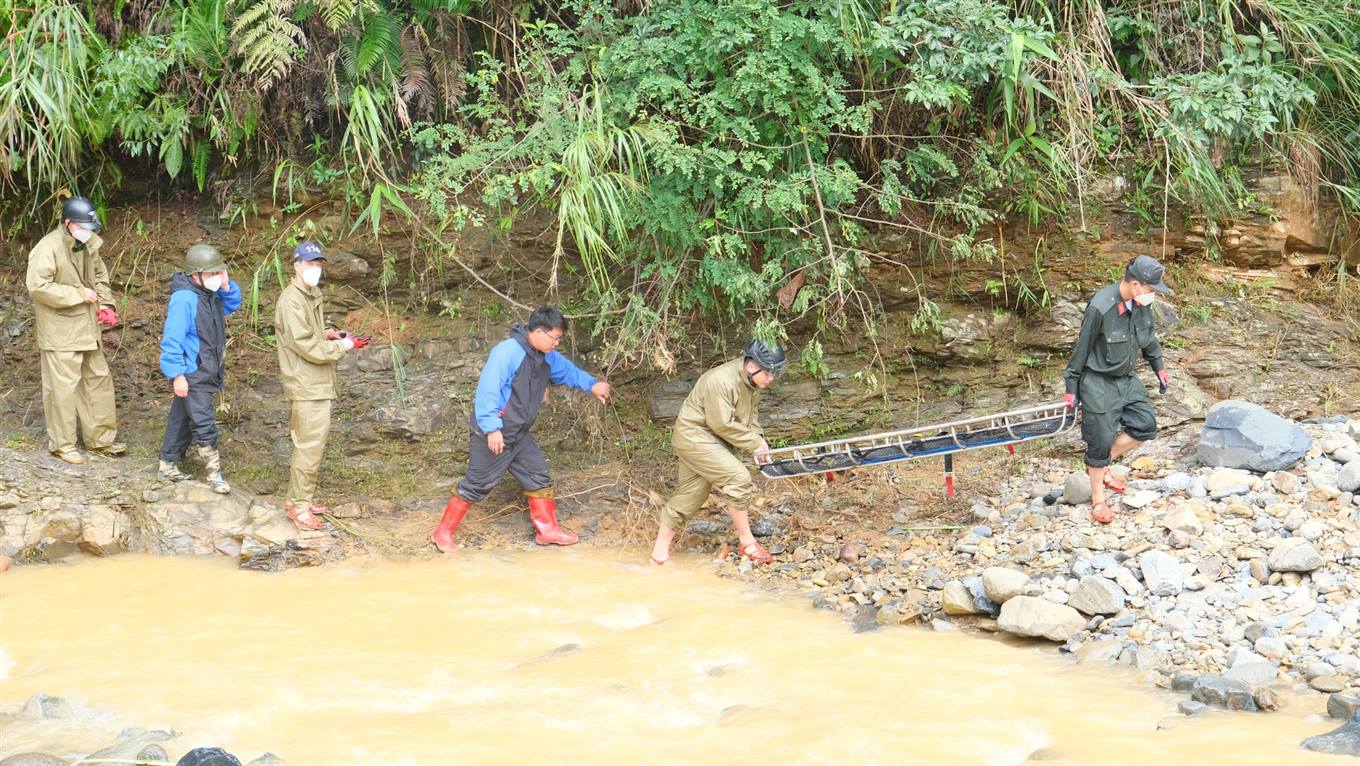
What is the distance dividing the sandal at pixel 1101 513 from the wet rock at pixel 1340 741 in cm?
184

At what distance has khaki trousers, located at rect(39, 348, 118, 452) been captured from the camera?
22.3 ft

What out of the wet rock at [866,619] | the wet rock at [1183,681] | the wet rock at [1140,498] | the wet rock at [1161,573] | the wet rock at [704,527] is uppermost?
the wet rock at [1140,498]

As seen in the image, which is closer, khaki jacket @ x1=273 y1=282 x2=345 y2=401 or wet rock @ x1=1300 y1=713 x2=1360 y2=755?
wet rock @ x1=1300 y1=713 x2=1360 y2=755

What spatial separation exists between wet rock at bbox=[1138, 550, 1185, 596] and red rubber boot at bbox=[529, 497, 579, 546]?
3.14m

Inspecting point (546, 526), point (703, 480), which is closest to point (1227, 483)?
point (703, 480)

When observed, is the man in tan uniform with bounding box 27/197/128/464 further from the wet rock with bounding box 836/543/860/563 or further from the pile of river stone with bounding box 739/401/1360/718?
the wet rock with bounding box 836/543/860/563

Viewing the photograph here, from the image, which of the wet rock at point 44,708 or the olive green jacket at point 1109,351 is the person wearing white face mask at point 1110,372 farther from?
the wet rock at point 44,708

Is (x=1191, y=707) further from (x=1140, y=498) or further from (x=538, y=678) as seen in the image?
(x=538, y=678)

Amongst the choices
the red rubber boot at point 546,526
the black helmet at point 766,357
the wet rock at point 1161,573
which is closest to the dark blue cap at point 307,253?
the red rubber boot at point 546,526

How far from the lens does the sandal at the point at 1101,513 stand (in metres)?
5.73

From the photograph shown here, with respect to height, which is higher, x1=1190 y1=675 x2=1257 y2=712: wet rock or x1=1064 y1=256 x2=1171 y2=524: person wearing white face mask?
x1=1064 y1=256 x2=1171 y2=524: person wearing white face mask

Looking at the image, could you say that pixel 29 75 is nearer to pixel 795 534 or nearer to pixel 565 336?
pixel 565 336

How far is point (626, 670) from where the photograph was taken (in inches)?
196

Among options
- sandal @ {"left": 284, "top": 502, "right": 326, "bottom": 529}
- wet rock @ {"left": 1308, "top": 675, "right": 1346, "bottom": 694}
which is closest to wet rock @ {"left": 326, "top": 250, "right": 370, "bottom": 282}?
sandal @ {"left": 284, "top": 502, "right": 326, "bottom": 529}
